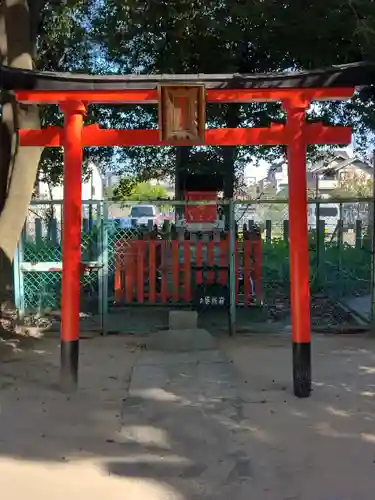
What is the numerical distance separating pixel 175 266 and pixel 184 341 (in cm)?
236

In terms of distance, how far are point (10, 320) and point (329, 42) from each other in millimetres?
6247

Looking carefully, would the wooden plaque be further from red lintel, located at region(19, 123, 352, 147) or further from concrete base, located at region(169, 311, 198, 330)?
concrete base, located at region(169, 311, 198, 330)

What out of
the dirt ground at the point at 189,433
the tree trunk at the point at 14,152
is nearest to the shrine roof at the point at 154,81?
the tree trunk at the point at 14,152

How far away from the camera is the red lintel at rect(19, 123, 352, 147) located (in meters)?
5.73

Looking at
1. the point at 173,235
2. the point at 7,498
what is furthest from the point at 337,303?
the point at 7,498

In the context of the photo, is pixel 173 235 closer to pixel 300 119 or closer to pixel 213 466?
pixel 300 119

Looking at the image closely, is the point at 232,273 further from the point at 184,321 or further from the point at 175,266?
the point at 175,266

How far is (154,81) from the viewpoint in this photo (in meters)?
5.52

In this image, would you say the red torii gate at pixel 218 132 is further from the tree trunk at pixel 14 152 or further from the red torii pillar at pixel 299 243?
the tree trunk at pixel 14 152

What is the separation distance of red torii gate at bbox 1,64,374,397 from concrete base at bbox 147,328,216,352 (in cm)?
168

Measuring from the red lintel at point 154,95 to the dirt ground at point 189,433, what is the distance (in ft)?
8.84

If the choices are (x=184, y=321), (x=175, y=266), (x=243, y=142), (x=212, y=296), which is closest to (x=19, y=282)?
(x=175, y=266)

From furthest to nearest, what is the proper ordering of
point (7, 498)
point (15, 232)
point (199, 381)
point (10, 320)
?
1. point (10, 320)
2. point (15, 232)
3. point (199, 381)
4. point (7, 498)

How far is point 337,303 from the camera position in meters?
10.7
